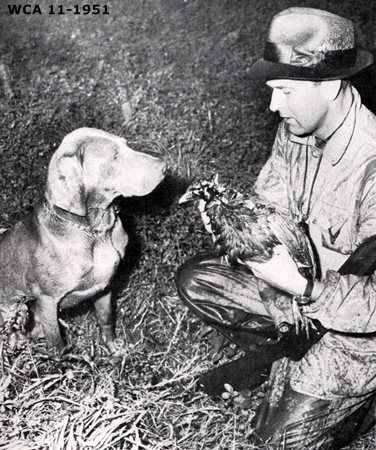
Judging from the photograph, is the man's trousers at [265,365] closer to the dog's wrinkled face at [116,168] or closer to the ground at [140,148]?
the ground at [140,148]

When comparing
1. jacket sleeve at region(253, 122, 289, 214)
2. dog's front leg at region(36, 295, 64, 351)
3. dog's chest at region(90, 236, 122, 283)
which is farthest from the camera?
jacket sleeve at region(253, 122, 289, 214)

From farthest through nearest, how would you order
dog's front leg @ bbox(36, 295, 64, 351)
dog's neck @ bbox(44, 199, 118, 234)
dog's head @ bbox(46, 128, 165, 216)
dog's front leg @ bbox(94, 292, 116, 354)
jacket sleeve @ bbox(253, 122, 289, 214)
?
dog's front leg @ bbox(94, 292, 116, 354) < jacket sleeve @ bbox(253, 122, 289, 214) < dog's front leg @ bbox(36, 295, 64, 351) < dog's neck @ bbox(44, 199, 118, 234) < dog's head @ bbox(46, 128, 165, 216)

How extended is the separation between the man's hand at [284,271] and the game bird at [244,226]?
0.03m

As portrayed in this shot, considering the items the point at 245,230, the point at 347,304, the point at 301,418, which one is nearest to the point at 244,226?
the point at 245,230

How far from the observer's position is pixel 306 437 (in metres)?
3.52

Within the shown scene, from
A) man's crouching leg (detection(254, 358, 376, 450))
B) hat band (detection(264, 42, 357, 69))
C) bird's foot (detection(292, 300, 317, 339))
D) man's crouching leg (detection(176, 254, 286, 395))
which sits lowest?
man's crouching leg (detection(254, 358, 376, 450))

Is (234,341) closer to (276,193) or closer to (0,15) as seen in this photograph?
(276,193)

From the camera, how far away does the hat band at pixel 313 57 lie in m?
3.20

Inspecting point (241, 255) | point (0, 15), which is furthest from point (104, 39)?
point (241, 255)

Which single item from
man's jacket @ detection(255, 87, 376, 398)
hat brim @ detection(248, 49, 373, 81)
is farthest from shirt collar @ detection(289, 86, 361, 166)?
hat brim @ detection(248, 49, 373, 81)

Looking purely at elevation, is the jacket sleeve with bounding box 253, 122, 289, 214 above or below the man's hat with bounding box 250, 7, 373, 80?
below

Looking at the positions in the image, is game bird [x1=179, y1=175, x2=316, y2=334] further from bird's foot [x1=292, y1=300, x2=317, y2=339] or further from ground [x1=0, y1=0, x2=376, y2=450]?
ground [x1=0, y1=0, x2=376, y2=450]

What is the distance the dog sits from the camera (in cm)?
349

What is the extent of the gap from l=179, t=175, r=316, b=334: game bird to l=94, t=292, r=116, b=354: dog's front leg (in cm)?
144
